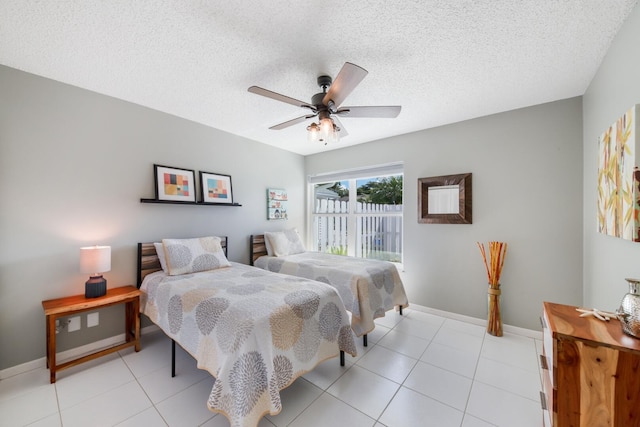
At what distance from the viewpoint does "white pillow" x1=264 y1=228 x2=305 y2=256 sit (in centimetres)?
363

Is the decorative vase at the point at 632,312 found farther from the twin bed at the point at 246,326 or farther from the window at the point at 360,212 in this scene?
the window at the point at 360,212

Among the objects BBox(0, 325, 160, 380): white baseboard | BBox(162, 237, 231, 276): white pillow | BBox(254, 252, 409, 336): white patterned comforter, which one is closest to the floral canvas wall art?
BBox(254, 252, 409, 336): white patterned comforter

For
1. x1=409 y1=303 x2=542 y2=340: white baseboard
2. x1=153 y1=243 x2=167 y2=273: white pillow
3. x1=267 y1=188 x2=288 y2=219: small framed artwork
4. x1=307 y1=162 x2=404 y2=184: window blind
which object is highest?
A: x1=307 y1=162 x2=404 y2=184: window blind

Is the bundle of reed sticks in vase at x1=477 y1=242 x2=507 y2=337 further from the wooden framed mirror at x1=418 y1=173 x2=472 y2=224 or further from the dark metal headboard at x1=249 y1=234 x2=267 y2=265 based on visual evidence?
the dark metal headboard at x1=249 y1=234 x2=267 y2=265

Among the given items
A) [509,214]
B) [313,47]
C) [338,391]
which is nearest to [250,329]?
[338,391]

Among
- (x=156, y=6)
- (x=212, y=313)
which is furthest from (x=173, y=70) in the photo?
(x=212, y=313)

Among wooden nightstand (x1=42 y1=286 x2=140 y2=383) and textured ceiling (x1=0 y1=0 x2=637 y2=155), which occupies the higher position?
textured ceiling (x1=0 y1=0 x2=637 y2=155)

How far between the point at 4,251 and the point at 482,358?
13.5 feet

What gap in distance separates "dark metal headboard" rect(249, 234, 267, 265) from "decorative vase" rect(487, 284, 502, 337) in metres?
2.96

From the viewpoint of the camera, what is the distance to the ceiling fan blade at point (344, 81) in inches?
57.2

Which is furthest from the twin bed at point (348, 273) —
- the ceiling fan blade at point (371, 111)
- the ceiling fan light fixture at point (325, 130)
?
the ceiling fan blade at point (371, 111)

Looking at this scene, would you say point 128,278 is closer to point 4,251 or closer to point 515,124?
point 4,251

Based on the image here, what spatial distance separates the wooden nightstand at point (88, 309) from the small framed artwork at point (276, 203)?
205 cm

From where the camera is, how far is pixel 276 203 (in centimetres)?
410
